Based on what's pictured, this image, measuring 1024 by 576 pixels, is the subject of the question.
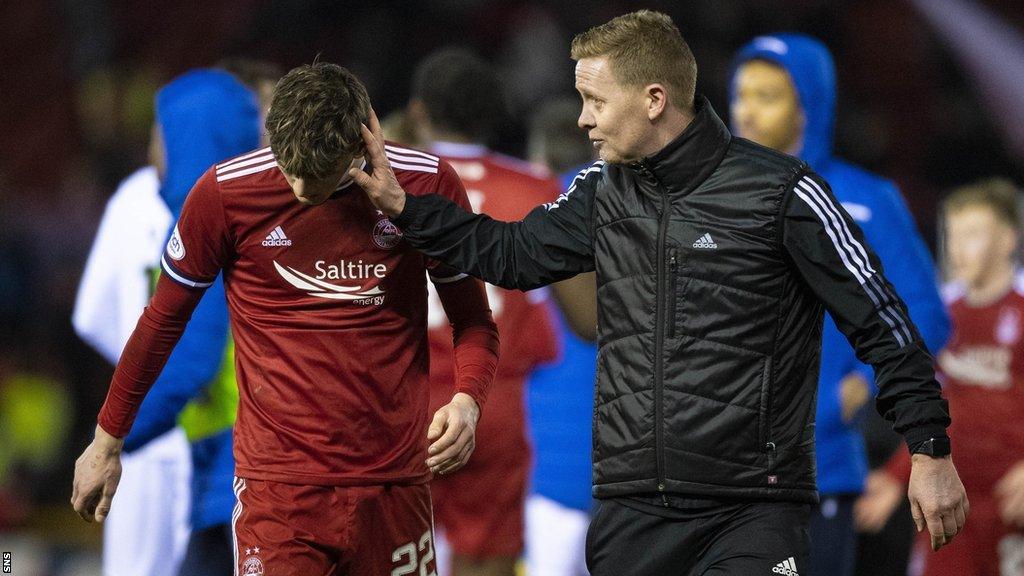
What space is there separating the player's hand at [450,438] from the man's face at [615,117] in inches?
30.7

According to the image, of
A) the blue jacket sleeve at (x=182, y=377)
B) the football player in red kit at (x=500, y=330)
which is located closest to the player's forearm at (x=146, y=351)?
the blue jacket sleeve at (x=182, y=377)

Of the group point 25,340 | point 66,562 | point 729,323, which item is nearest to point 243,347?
point 729,323

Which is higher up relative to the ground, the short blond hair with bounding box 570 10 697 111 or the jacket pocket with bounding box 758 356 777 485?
the short blond hair with bounding box 570 10 697 111

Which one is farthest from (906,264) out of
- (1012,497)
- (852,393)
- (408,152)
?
(408,152)

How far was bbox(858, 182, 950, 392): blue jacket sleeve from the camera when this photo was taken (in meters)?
5.92

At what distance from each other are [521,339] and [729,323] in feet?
9.00

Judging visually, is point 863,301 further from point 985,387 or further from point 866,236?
point 985,387

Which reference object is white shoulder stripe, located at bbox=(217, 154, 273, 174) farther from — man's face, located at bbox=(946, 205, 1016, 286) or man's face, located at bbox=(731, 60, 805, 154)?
man's face, located at bbox=(946, 205, 1016, 286)

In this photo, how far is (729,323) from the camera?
368 centimetres

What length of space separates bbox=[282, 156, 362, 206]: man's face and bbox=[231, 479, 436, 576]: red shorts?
757mm

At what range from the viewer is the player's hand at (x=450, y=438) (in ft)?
12.1

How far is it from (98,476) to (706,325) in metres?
1.70

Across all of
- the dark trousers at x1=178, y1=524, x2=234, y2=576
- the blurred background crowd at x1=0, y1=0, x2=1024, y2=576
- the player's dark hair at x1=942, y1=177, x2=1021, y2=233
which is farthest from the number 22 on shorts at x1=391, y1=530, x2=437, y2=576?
the blurred background crowd at x1=0, y1=0, x2=1024, y2=576

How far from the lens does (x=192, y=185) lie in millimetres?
5301
